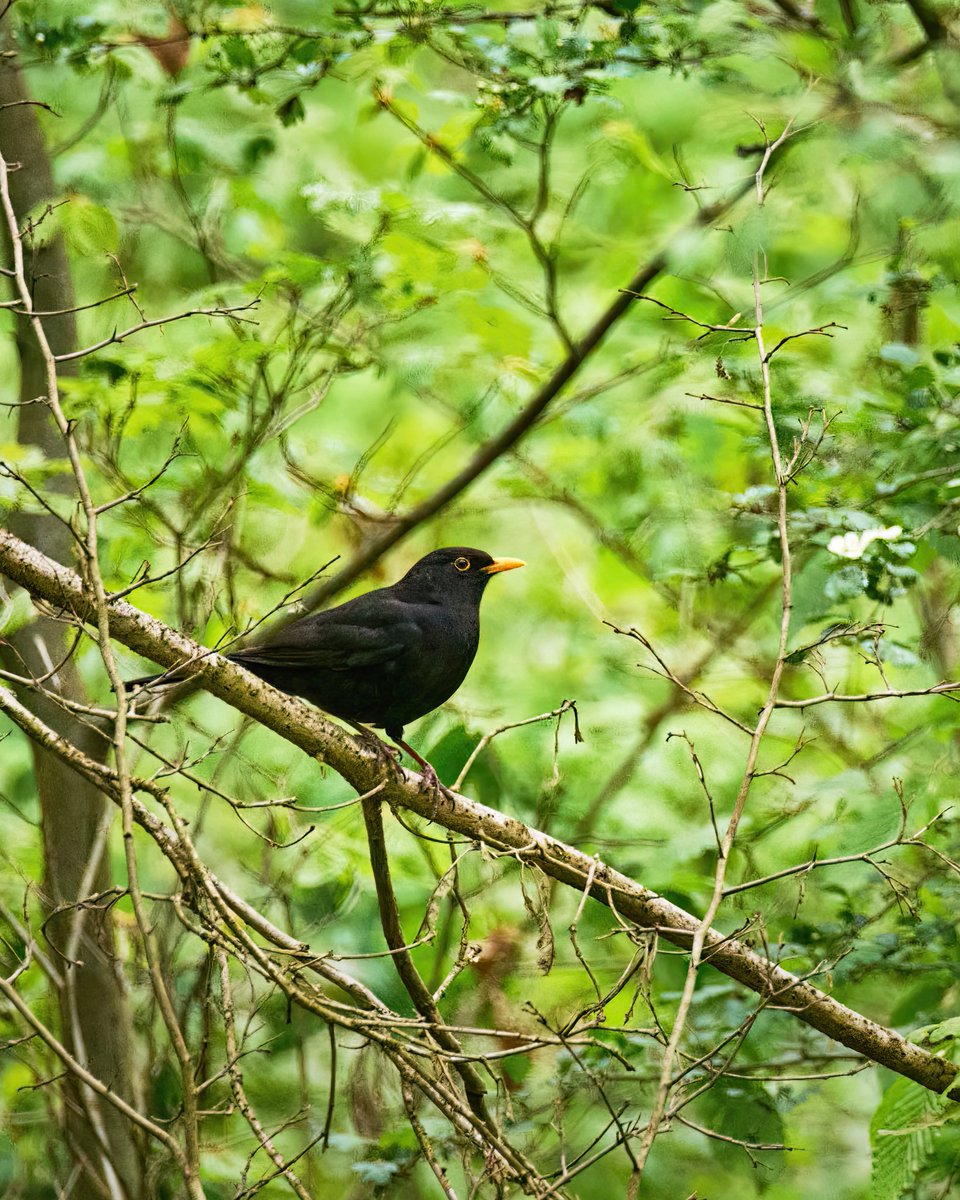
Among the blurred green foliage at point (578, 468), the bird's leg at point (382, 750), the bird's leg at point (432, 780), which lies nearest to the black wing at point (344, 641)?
the blurred green foliage at point (578, 468)

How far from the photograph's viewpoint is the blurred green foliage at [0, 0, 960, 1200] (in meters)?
3.82

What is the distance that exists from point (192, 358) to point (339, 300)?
2.07 feet

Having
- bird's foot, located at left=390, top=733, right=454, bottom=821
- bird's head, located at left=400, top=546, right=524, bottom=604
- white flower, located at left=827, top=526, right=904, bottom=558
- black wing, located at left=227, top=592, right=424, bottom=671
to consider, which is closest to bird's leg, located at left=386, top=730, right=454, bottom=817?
bird's foot, located at left=390, top=733, right=454, bottom=821

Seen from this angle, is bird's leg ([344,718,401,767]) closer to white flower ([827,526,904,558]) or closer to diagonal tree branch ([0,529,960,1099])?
diagonal tree branch ([0,529,960,1099])

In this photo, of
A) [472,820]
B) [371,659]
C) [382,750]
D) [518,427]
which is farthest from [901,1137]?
[518,427]

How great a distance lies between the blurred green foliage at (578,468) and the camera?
382 cm

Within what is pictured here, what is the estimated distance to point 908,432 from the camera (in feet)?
13.1

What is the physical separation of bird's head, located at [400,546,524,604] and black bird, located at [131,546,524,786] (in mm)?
160

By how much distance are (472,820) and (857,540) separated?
1.31 m

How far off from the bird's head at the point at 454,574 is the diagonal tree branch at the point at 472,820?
1.02 m

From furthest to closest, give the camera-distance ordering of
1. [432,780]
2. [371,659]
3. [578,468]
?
[578,468] → [371,659] → [432,780]

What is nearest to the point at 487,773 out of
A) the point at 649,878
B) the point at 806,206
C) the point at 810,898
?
the point at 649,878

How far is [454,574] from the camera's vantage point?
4.54m

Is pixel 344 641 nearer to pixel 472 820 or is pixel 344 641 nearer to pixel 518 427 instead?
pixel 472 820
